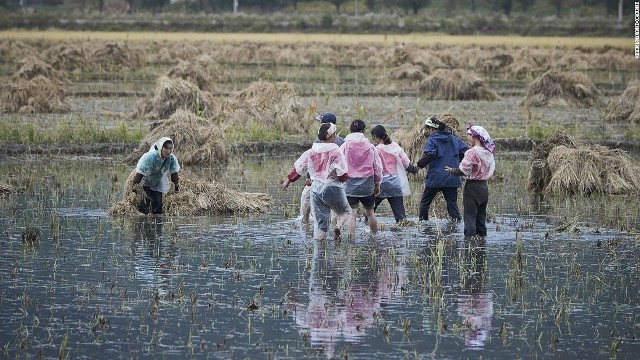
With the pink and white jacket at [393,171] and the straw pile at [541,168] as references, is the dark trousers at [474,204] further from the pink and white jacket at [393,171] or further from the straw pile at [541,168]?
the straw pile at [541,168]

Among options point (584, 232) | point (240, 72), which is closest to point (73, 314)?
point (584, 232)

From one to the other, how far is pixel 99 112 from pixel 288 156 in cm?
768

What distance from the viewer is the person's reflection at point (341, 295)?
9977 mm

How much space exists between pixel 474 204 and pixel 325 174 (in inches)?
74.4

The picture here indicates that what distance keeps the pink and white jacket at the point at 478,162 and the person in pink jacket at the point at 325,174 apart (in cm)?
146

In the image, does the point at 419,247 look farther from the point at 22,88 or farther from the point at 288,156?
the point at 22,88

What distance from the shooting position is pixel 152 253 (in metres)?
13.3

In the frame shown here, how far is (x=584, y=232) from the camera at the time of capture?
594 inches

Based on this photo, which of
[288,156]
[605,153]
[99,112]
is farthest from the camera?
[99,112]

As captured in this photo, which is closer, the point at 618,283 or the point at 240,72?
the point at 618,283

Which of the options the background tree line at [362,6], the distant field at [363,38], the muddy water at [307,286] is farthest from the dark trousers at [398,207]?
the background tree line at [362,6]

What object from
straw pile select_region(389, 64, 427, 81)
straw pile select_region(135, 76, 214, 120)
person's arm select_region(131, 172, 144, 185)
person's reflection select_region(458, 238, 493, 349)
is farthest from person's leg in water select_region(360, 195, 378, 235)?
straw pile select_region(389, 64, 427, 81)

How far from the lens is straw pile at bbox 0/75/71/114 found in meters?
29.1

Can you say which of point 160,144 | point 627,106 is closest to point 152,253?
point 160,144
